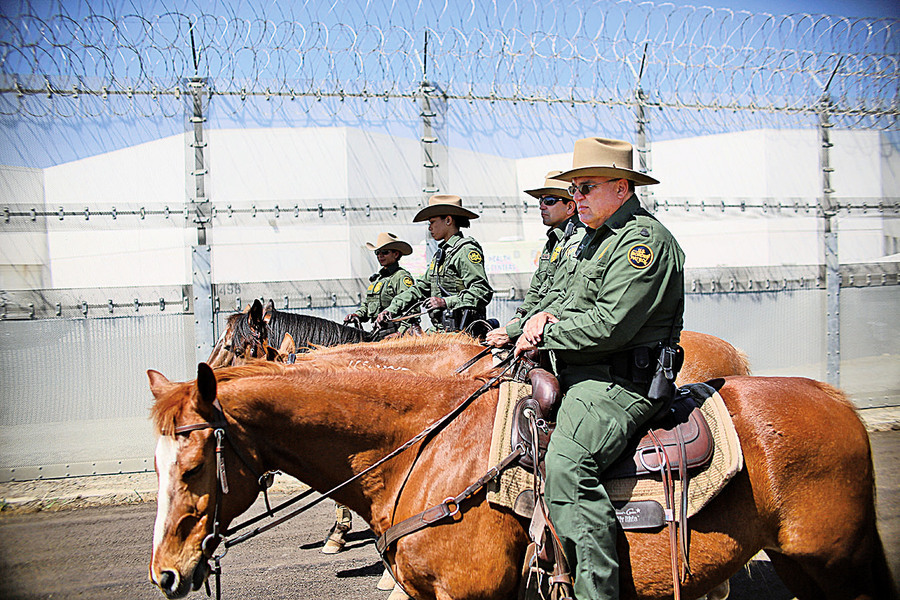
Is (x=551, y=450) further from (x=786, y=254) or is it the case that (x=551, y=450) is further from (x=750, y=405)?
(x=786, y=254)

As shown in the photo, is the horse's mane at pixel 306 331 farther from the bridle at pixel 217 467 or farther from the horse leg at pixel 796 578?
the horse leg at pixel 796 578

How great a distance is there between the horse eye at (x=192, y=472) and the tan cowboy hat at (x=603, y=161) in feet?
6.79

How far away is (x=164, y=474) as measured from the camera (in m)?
2.57

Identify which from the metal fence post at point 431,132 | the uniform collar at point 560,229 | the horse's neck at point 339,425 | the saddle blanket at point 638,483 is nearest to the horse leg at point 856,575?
the saddle blanket at point 638,483

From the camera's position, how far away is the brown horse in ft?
8.80

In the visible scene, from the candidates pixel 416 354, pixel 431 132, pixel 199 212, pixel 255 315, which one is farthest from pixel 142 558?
pixel 431 132

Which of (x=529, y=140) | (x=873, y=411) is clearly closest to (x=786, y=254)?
(x=873, y=411)

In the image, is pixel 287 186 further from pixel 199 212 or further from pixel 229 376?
pixel 229 376

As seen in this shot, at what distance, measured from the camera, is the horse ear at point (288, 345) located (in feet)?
18.0

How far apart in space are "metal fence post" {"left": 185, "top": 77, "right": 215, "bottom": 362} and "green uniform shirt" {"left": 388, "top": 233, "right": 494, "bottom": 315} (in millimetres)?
2206

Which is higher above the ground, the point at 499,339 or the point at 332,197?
the point at 332,197

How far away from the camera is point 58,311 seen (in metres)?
7.11

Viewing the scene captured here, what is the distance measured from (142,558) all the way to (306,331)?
7.68 feet

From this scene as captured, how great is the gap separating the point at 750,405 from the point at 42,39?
7.90m
